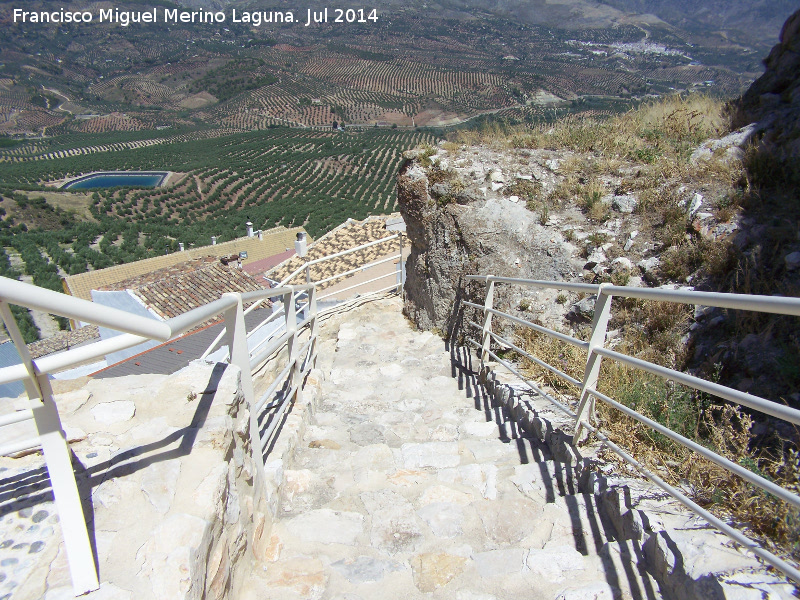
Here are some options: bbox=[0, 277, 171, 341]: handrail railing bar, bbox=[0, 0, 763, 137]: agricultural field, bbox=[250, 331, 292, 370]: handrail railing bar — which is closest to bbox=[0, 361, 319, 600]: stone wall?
bbox=[250, 331, 292, 370]: handrail railing bar

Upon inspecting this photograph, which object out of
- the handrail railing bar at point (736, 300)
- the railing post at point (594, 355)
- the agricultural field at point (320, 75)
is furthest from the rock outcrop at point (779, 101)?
the agricultural field at point (320, 75)

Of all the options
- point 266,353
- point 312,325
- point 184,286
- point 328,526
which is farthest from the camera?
point 184,286

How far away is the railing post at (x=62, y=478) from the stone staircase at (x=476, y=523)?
765mm

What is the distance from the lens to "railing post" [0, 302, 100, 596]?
1.11 metres

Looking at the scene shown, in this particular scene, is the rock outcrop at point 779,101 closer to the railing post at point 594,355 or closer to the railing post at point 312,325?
the railing post at point 594,355

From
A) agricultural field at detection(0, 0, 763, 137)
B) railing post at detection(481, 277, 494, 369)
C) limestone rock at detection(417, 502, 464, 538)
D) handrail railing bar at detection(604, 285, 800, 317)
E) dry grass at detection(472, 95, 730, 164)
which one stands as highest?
agricultural field at detection(0, 0, 763, 137)

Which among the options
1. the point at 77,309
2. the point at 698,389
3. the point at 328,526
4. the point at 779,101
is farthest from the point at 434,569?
the point at 779,101

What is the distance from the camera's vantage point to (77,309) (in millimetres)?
1102

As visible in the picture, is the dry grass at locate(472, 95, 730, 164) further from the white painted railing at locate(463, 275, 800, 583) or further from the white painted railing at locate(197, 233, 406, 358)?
the white painted railing at locate(463, 275, 800, 583)

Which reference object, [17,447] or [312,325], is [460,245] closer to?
[312,325]

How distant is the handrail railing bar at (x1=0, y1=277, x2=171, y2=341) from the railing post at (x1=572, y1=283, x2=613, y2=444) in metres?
1.87

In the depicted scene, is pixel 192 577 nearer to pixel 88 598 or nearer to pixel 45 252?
pixel 88 598

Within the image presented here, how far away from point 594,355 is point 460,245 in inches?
141

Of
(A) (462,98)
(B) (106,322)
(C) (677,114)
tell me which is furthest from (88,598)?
(A) (462,98)
